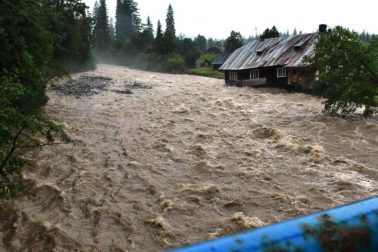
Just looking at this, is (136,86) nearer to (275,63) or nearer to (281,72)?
(275,63)

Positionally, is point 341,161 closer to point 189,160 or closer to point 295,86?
point 189,160

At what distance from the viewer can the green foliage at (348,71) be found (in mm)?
20062

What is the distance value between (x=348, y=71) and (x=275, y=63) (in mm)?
14696

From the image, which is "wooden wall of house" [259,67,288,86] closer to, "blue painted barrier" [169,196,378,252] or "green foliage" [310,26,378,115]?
"green foliage" [310,26,378,115]

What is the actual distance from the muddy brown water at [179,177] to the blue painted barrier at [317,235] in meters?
7.30

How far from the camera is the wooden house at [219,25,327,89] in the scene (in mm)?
33000

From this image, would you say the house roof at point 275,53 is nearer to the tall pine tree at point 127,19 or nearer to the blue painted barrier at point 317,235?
the blue painted barrier at point 317,235

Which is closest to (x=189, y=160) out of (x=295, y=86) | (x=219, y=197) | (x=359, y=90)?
(x=219, y=197)

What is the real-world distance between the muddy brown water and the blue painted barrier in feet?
23.9

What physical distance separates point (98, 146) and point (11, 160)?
813 cm

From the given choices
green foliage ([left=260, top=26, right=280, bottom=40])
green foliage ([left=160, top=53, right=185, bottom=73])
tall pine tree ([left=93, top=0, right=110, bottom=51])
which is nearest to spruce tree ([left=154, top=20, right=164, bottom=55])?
green foliage ([left=160, top=53, right=185, bottom=73])

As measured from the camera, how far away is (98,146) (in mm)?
16859

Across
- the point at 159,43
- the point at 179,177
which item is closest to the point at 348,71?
the point at 179,177

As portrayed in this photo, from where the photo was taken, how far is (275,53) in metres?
37.6
